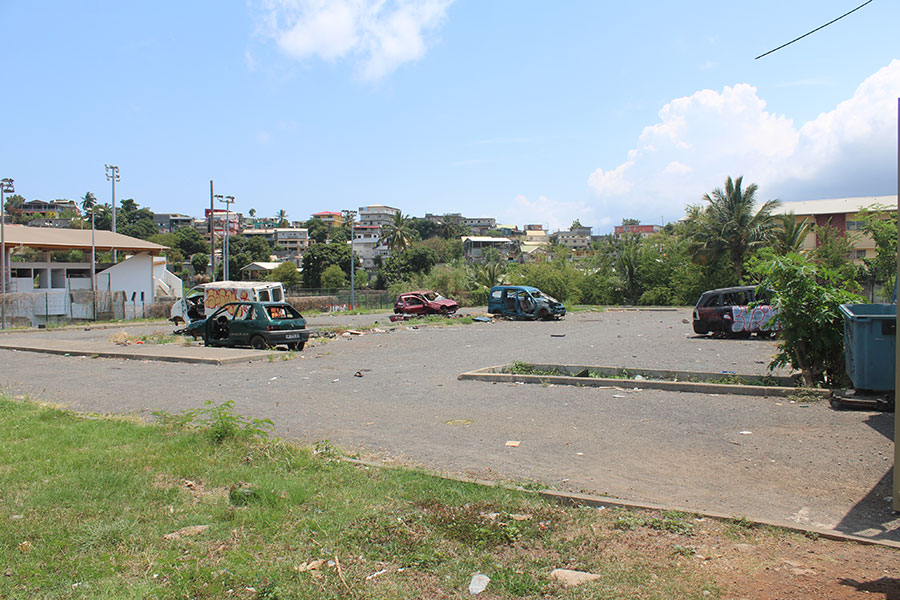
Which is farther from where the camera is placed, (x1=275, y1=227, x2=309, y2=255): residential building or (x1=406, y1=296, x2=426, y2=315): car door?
(x1=275, y1=227, x2=309, y2=255): residential building

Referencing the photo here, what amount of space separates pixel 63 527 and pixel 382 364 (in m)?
12.0

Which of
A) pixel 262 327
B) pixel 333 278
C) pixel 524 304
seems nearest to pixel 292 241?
pixel 333 278

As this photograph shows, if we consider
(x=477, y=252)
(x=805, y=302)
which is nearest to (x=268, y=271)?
(x=477, y=252)

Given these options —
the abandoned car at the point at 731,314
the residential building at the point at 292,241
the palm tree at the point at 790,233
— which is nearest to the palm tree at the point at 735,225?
the palm tree at the point at 790,233

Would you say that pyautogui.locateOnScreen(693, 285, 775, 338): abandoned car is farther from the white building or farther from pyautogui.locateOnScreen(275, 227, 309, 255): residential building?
pyautogui.locateOnScreen(275, 227, 309, 255): residential building

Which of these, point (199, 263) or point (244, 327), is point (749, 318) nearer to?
point (244, 327)

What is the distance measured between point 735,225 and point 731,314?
32.3m

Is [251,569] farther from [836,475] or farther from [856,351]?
[856,351]

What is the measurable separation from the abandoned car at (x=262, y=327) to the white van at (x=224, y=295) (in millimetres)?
6239

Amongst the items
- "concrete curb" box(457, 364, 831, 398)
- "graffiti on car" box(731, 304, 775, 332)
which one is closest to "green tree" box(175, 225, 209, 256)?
"graffiti on car" box(731, 304, 775, 332)

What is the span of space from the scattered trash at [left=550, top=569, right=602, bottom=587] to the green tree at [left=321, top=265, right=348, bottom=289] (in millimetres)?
82487

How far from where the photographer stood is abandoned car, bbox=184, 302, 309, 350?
20.1m

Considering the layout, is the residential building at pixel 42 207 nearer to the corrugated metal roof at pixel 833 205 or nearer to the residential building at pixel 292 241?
the residential building at pixel 292 241

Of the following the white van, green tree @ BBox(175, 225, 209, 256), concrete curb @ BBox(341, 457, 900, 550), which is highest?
green tree @ BBox(175, 225, 209, 256)
